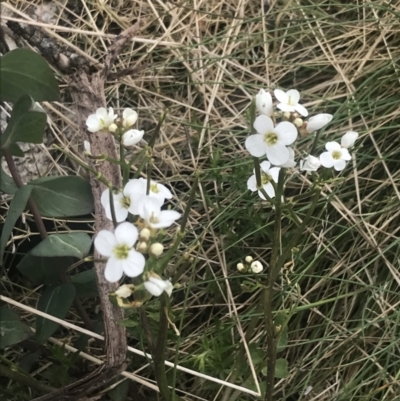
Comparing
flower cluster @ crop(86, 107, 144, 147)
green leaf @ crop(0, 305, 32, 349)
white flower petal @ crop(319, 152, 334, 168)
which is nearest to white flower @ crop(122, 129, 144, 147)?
flower cluster @ crop(86, 107, 144, 147)

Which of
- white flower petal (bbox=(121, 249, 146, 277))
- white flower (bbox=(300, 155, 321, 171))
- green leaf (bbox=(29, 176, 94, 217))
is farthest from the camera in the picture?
green leaf (bbox=(29, 176, 94, 217))

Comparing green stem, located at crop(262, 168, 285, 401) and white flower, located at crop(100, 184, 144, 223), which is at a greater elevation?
white flower, located at crop(100, 184, 144, 223)

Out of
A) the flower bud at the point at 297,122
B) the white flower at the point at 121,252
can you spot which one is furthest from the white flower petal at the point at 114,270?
the flower bud at the point at 297,122

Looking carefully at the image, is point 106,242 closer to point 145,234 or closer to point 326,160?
point 145,234

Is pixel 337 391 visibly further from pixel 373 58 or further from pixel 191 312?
pixel 373 58

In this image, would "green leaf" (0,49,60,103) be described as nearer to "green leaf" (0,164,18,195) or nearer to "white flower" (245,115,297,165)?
"green leaf" (0,164,18,195)

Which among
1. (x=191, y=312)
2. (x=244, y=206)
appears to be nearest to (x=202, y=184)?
(x=244, y=206)

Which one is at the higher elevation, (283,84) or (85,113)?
(85,113)
